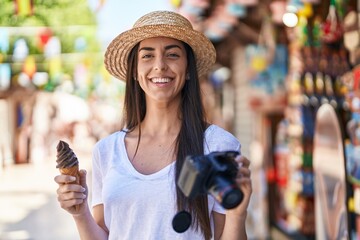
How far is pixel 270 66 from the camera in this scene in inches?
254

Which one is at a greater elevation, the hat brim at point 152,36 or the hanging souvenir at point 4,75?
the hanging souvenir at point 4,75

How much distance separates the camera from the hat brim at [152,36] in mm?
1900

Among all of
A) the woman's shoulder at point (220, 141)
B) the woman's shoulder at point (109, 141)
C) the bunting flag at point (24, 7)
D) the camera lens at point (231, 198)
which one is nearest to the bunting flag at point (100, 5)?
the bunting flag at point (24, 7)

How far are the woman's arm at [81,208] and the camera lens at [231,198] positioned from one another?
58 cm

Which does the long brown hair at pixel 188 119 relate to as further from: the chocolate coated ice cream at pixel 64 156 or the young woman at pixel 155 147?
the chocolate coated ice cream at pixel 64 156

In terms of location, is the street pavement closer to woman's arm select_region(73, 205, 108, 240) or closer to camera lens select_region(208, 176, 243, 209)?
woman's arm select_region(73, 205, 108, 240)

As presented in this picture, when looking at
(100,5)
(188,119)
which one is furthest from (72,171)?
(100,5)

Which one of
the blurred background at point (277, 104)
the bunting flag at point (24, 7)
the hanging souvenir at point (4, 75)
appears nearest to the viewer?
the blurred background at point (277, 104)

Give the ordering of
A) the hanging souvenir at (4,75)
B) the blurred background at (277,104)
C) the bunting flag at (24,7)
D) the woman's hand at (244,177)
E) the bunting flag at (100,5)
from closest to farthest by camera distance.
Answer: the woman's hand at (244,177) → the blurred background at (277,104) → the bunting flag at (24,7) → the bunting flag at (100,5) → the hanging souvenir at (4,75)

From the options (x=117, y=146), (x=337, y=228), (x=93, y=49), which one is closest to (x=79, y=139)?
(x=93, y=49)

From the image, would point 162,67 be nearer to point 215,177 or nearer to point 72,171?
point 72,171

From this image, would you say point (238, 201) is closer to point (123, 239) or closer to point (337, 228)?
point (123, 239)

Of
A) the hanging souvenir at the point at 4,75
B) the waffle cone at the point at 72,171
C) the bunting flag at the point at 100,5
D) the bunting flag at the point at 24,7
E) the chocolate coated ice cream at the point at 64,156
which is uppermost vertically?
the hanging souvenir at the point at 4,75

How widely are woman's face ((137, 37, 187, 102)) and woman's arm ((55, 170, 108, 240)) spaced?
1.18ft
